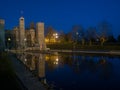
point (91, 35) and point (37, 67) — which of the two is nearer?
point (37, 67)

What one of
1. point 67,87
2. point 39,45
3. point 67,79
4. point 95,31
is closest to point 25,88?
point 67,87

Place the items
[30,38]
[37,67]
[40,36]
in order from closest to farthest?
[37,67], [40,36], [30,38]

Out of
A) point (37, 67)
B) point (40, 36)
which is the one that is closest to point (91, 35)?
point (40, 36)

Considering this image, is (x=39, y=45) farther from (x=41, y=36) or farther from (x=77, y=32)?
(x=77, y=32)

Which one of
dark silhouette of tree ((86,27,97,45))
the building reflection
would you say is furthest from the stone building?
the building reflection

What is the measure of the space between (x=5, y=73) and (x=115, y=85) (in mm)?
6234

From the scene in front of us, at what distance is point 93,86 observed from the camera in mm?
13539

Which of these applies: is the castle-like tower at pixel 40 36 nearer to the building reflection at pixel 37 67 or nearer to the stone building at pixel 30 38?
the stone building at pixel 30 38

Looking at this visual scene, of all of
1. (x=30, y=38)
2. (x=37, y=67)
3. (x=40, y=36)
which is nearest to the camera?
(x=37, y=67)

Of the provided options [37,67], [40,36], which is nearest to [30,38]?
[40,36]

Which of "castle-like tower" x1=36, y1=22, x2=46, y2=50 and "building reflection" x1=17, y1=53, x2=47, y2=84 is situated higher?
"castle-like tower" x1=36, y1=22, x2=46, y2=50

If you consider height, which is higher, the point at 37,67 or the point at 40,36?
the point at 40,36

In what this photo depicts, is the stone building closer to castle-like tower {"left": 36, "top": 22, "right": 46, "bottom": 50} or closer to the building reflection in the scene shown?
castle-like tower {"left": 36, "top": 22, "right": 46, "bottom": 50}

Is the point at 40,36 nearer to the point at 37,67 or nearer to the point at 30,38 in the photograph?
the point at 30,38
